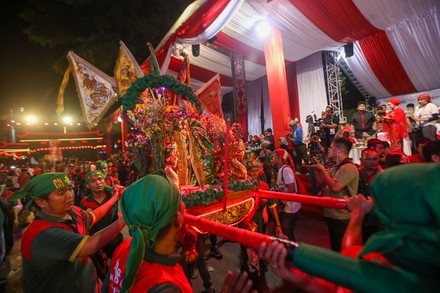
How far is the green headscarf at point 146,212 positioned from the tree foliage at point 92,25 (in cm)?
1218

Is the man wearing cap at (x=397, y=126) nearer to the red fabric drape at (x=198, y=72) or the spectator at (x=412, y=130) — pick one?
the spectator at (x=412, y=130)

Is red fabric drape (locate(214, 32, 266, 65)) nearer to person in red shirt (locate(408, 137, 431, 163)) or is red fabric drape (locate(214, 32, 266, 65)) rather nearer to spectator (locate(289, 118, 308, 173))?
spectator (locate(289, 118, 308, 173))

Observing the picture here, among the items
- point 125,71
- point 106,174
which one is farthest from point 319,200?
point 125,71

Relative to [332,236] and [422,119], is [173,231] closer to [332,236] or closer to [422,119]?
[332,236]

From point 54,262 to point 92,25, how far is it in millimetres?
13352

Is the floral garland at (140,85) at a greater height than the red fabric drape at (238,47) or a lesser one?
lesser

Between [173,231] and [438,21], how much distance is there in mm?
10513

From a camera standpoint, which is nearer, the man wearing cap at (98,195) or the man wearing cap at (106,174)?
the man wearing cap at (98,195)

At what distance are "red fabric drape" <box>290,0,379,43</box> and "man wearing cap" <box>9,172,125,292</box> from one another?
7.45 meters

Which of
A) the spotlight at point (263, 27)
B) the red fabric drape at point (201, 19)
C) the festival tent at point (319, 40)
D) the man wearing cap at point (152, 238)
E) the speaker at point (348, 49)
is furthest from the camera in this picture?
the speaker at point (348, 49)

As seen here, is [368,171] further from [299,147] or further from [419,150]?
[299,147]

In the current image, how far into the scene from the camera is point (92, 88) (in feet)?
16.7

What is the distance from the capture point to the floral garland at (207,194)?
2428 mm

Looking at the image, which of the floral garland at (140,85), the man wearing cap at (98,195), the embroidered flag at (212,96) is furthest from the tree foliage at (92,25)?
the man wearing cap at (98,195)
